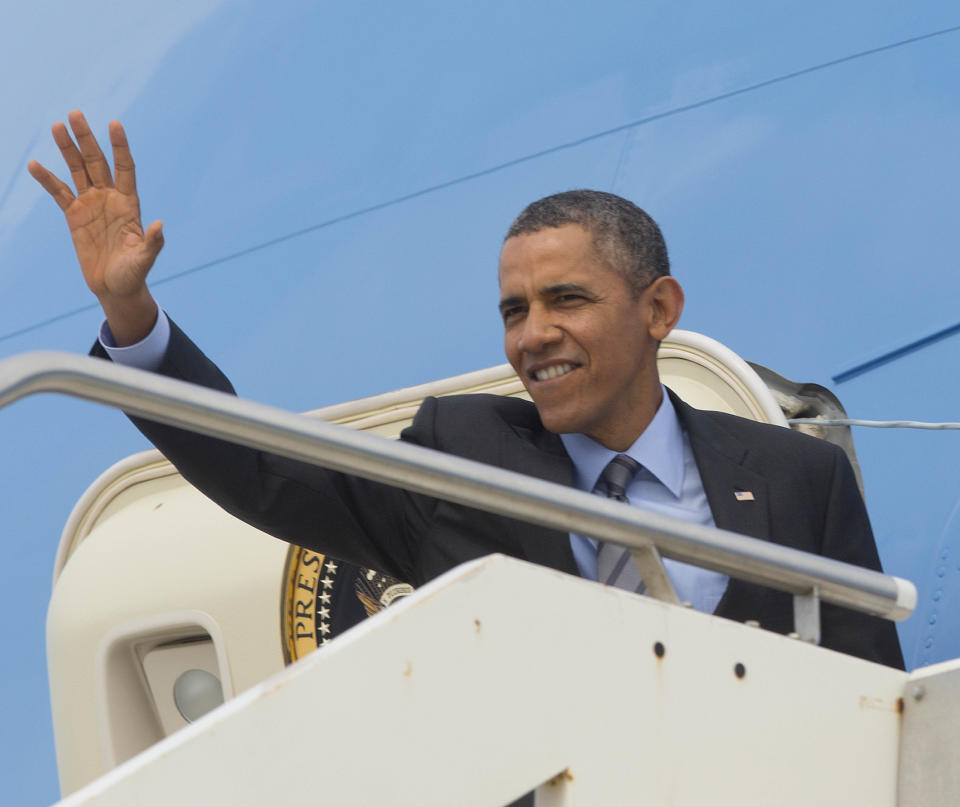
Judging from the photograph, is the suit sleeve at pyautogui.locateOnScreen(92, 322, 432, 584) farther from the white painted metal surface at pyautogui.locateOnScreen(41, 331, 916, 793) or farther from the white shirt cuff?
the white painted metal surface at pyautogui.locateOnScreen(41, 331, 916, 793)

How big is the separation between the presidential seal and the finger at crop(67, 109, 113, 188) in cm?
91

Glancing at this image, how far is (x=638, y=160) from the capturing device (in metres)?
3.37

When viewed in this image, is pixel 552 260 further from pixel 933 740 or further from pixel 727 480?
pixel 933 740

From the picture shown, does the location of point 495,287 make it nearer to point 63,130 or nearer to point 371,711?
point 63,130

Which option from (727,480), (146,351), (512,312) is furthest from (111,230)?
(727,480)

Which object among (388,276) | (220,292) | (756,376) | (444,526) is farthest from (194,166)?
(444,526)

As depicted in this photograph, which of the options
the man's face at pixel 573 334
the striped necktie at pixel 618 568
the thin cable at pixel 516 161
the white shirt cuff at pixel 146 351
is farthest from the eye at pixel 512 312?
the thin cable at pixel 516 161

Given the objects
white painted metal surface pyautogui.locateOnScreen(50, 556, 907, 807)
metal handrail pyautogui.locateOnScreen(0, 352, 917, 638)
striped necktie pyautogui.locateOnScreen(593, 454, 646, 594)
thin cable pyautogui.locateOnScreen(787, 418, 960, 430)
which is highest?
thin cable pyautogui.locateOnScreen(787, 418, 960, 430)

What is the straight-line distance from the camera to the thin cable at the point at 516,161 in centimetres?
Result: 324

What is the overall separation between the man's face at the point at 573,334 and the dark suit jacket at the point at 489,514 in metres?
0.08

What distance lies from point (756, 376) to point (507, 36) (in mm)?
1660

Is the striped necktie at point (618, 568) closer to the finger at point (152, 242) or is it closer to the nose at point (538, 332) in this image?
the nose at point (538, 332)

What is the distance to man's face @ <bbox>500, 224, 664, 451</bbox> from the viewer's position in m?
1.95

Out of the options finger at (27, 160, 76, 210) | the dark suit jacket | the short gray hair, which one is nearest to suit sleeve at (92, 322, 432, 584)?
the dark suit jacket
